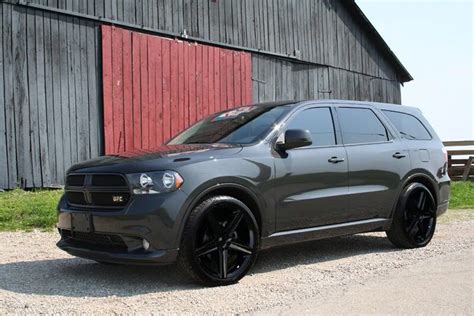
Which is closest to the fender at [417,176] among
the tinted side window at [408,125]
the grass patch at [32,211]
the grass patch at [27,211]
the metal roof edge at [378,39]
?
the tinted side window at [408,125]

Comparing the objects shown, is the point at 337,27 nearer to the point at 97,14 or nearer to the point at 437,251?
the point at 97,14

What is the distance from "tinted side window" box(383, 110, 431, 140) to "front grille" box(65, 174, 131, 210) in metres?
3.67

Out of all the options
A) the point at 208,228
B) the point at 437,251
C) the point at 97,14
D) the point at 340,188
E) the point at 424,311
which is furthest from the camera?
the point at 97,14

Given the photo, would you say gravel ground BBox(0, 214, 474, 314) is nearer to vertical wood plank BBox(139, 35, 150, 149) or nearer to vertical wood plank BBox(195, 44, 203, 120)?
vertical wood plank BBox(139, 35, 150, 149)

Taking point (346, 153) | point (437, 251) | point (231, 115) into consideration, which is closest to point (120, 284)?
point (231, 115)

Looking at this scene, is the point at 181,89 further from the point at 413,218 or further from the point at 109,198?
the point at 109,198

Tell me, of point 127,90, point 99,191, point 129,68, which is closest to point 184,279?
point 99,191

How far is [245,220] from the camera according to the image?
17.6ft

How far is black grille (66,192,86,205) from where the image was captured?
546 cm

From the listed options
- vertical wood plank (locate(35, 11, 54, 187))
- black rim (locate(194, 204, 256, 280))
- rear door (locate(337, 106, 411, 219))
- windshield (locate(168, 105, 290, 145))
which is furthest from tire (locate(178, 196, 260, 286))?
vertical wood plank (locate(35, 11, 54, 187))

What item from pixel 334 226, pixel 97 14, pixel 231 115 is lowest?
pixel 334 226

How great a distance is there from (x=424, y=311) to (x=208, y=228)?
1.92 metres

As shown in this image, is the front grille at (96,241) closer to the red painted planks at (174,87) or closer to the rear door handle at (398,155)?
the rear door handle at (398,155)

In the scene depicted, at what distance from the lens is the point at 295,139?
18.7 feet
